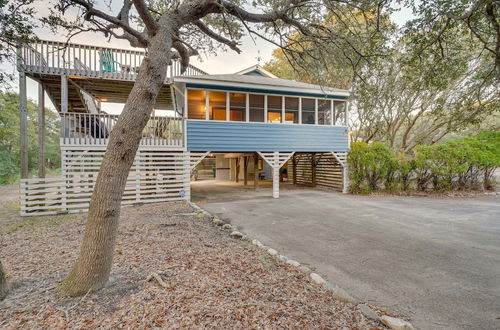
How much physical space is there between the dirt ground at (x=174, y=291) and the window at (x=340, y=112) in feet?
30.6

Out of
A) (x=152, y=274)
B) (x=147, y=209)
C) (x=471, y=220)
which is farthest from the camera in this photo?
(x=147, y=209)

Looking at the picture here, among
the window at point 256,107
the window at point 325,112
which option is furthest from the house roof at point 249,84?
the window at point 256,107

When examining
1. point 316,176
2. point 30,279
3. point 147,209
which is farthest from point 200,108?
point 30,279

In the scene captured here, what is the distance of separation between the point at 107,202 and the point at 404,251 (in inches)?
168

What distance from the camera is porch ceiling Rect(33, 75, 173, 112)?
7516 millimetres

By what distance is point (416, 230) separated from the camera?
4691 mm

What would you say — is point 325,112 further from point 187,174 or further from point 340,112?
point 187,174

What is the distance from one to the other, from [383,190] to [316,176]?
367cm

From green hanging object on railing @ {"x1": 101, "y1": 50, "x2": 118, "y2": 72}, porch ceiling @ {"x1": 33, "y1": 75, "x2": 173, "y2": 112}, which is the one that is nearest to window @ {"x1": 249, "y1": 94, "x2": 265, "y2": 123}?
porch ceiling @ {"x1": 33, "y1": 75, "x2": 173, "y2": 112}

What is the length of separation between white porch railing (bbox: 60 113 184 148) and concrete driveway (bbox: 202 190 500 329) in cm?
330

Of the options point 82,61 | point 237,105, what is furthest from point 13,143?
point 237,105

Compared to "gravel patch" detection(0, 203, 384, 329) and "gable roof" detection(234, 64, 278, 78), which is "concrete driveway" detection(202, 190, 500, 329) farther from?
"gable roof" detection(234, 64, 278, 78)

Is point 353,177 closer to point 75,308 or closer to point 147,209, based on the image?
point 147,209

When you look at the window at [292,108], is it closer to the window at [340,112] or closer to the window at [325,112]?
the window at [325,112]
